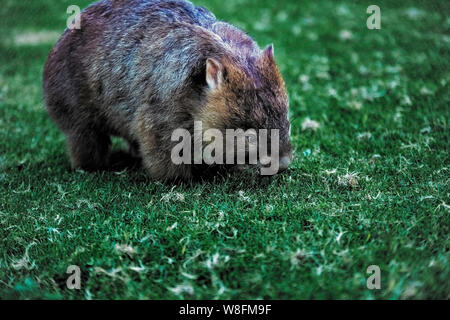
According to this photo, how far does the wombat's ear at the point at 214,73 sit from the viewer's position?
3.98 metres

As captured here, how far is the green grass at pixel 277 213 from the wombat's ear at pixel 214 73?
85cm

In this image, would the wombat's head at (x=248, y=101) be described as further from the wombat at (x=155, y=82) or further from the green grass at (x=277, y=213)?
the green grass at (x=277, y=213)

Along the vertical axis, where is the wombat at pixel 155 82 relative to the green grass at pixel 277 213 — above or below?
above

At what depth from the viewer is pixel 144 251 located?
3461 millimetres

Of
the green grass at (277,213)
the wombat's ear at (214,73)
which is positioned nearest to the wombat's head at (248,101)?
the wombat's ear at (214,73)

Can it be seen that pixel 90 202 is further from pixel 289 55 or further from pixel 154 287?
pixel 289 55

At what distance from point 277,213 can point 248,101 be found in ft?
2.87

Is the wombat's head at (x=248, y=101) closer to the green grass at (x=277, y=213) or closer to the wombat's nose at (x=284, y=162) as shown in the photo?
the wombat's nose at (x=284, y=162)

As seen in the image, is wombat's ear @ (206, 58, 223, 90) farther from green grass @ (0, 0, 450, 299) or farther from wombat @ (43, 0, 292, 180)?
green grass @ (0, 0, 450, 299)

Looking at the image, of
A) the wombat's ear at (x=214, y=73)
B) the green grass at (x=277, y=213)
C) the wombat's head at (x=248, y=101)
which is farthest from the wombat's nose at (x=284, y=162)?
the wombat's ear at (x=214, y=73)

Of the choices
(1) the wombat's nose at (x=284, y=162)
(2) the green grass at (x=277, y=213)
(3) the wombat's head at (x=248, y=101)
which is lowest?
(2) the green grass at (x=277, y=213)

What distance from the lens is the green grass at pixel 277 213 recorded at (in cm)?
314

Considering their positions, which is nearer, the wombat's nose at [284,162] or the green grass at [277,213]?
the green grass at [277,213]
